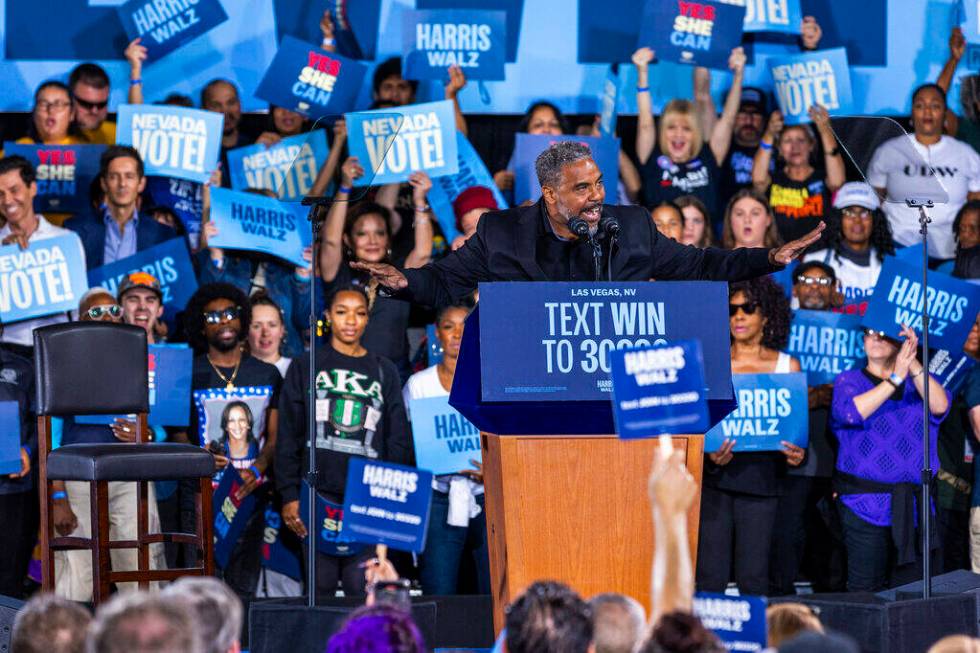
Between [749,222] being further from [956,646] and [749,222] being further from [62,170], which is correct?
[956,646]

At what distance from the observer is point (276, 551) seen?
665 cm

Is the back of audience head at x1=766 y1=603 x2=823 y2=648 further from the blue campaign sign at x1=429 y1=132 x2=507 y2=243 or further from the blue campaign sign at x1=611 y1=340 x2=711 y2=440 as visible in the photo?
the blue campaign sign at x1=429 y1=132 x2=507 y2=243

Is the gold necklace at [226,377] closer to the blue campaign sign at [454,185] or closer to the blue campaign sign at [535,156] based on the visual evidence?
the blue campaign sign at [454,185]

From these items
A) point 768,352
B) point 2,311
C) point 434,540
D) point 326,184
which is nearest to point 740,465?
point 768,352

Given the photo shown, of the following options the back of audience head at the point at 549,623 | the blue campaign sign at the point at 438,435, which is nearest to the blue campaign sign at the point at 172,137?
the blue campaign sign at the point at 438,435

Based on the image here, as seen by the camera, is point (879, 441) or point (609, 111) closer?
point (879, 441)

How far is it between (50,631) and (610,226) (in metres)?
1.97

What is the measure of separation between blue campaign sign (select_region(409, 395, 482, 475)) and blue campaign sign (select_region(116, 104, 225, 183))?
1967 millimetres

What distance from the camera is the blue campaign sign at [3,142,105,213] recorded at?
747 cm

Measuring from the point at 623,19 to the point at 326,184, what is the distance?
13.1ft

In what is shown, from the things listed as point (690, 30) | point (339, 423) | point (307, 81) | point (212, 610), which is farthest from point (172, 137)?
point (212, 610)

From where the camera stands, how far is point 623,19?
902 centimetres

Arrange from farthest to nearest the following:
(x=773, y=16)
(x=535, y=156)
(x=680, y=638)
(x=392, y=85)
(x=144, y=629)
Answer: (x=773, y=16) < (x=392, y=85) < (x=535, y=156) < (x=680, y=638) < (x=144, y=629)

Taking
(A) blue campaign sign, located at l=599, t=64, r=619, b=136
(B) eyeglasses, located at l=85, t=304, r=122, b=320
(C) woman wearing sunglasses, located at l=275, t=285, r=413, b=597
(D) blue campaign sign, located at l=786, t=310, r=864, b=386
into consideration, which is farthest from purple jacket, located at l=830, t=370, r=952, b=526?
(B) eyeglasses, located at l=85, t=304, r=122, b=320
